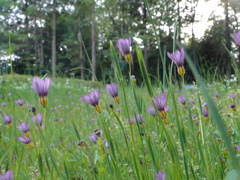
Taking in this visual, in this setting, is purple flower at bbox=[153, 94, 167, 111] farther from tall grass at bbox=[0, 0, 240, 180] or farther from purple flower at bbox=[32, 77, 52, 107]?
purple flower at bbox=[32, 77, 52, 107]

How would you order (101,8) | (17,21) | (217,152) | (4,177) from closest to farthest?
(4,177)
(217,152)
(101,8)
(17,21)

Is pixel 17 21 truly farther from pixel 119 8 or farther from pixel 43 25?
pixel 119 8

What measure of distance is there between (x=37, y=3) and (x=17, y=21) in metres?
4.39

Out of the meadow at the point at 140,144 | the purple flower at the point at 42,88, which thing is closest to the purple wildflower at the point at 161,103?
the meadow at the point at 140,144

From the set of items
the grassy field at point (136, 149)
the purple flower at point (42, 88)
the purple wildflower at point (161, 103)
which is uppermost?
the purple flower at point (42, 88)

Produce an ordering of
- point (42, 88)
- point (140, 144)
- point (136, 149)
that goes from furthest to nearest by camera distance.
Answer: point (140, 144), point (136, 149), point (42, 88)

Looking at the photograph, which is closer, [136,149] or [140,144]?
[136,149]

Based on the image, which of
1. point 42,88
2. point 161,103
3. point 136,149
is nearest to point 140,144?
point 136,149

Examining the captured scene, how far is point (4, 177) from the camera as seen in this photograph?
2.11ft

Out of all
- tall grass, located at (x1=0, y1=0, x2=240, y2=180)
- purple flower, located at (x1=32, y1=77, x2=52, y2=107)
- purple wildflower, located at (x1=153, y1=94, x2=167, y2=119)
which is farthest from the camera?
purple wildflower, located at (x1=153, y1=94, x2=167, y2=119)

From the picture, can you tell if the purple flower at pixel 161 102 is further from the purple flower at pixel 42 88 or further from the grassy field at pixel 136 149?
the purple flower at pixel 42 88

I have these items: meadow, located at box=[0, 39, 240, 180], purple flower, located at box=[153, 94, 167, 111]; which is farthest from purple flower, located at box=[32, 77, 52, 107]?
purple flower, located at box=[153, 94, 167, 111]

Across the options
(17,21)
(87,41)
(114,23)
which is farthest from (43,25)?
(114,23)

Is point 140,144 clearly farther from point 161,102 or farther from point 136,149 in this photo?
point 161,102
